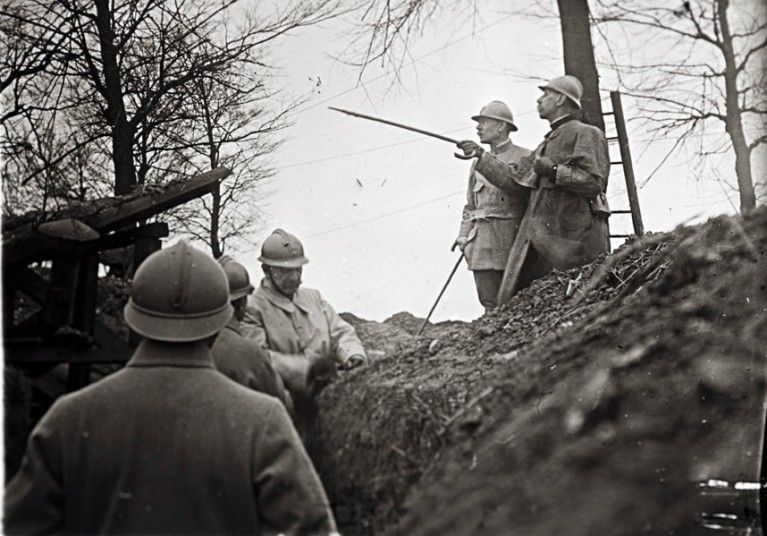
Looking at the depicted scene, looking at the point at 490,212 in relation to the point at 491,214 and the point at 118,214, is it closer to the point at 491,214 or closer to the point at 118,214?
the point at 491,214

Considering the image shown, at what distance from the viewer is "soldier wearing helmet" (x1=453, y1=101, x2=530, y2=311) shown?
13.0ft

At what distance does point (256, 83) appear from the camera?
362 cm

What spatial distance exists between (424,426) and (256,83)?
1.48 m

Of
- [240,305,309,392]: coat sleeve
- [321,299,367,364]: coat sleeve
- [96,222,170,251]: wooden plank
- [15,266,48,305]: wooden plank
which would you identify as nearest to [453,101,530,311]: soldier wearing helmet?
[321,299,367,364]: coat sleeve

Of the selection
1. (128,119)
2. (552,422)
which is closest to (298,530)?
(552,422)

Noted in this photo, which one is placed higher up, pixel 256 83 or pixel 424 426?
pixel 256 83

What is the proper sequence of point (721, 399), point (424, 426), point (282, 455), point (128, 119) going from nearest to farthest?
1. point (282, 455)
2. point (424, 426)
3. point (128, 119)
4. point (721, 399)

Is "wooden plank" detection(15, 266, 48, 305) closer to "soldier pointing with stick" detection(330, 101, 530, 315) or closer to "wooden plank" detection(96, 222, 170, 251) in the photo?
"wooden plank" detection(96, 222, 170, 251)

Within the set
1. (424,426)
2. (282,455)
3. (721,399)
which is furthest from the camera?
(721,399)

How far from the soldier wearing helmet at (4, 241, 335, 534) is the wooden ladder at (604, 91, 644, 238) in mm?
2432

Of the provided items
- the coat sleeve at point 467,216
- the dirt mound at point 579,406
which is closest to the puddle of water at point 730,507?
the dirt mound at point 579,406

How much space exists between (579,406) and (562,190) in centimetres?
121

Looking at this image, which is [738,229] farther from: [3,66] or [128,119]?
[3,66]

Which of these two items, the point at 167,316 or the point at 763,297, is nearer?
the point at 167,316
